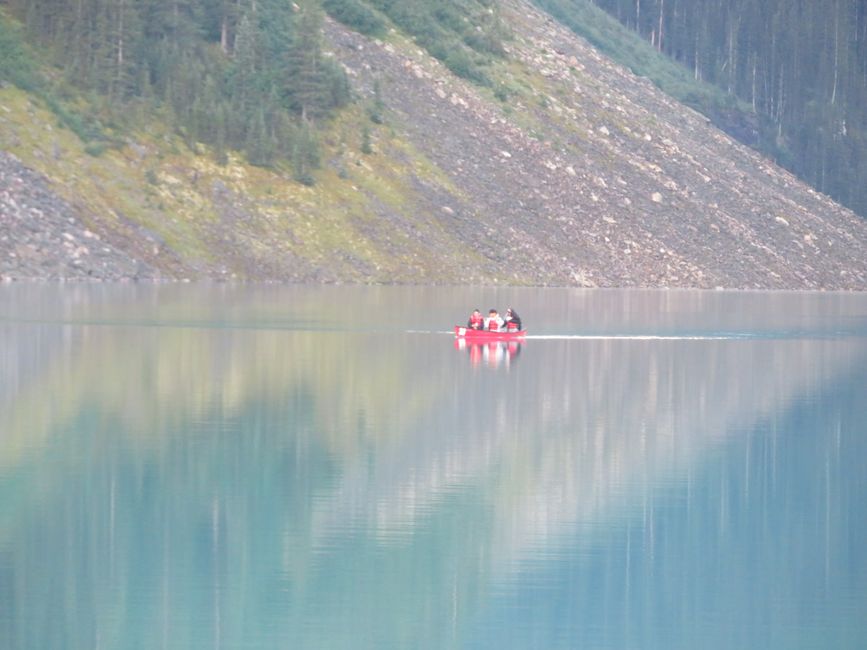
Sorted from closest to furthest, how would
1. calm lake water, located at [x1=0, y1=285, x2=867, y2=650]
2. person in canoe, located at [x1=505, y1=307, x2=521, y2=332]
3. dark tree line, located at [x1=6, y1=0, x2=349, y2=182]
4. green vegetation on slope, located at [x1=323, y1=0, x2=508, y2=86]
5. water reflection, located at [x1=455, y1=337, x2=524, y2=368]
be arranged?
calm lake water, located at [x1=0, y1=285, x2=867, y2=650], water reflection, located at [x1=455, y1=337, x2=524, y2=368], person in canoe, located at [x1=505, y1=307, x2=521, y2=332], dark tree line, located at [x1=6, y1=0, x2=349, y2=182], green vegetation on slope, located at [x1=323, y1=0, x2=508, y2=86]

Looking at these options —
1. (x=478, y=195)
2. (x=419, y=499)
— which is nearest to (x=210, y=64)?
(x=478, y=195)

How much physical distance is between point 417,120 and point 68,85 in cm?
3127

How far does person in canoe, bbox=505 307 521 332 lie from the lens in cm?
6019

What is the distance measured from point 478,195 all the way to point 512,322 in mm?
64828

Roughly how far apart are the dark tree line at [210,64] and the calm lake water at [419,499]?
65020 mm

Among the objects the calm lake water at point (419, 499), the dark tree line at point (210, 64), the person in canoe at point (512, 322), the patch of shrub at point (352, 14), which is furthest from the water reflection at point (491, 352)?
the patch of shrub at point (352, 14)

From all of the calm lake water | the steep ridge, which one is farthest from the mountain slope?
the calm lake water

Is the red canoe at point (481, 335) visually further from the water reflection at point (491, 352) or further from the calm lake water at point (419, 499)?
the calm lake water at point (419, 499)

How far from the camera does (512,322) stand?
60688 mm

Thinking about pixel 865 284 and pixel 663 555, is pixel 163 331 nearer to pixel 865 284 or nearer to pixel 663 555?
pixel 663 555

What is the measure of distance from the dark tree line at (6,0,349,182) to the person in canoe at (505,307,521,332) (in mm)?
57620

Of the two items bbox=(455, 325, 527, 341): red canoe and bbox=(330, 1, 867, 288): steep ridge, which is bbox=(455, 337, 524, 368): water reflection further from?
bbox=(330, 1, 867, 288): steep ridge

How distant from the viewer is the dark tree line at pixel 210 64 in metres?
113

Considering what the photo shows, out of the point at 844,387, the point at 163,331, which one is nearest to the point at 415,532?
the point at 844,387
